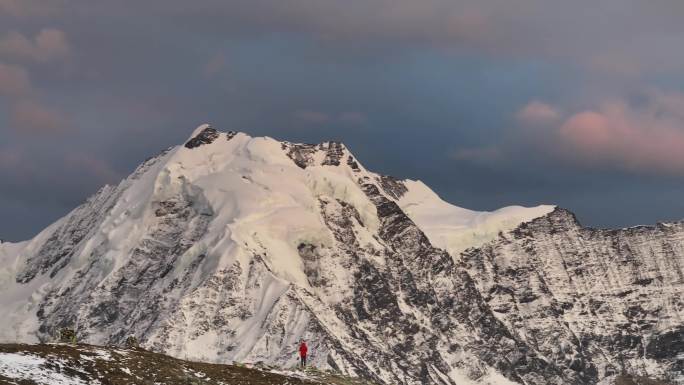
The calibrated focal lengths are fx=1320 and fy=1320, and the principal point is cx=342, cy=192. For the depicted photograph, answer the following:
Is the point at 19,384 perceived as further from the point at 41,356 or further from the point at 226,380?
the point at 226,380

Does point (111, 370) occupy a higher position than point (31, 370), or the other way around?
point (111, 370)

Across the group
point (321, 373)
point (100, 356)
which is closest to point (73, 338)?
point (100, 356)

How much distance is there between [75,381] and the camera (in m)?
89.6

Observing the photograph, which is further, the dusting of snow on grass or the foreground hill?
the foreground hill

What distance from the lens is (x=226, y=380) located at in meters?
101

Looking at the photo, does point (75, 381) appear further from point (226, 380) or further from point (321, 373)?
point (321, 373)

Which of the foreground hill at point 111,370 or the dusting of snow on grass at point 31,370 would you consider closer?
the dusting of snow on grass at point 31,370

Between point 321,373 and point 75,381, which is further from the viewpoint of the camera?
point 321,373

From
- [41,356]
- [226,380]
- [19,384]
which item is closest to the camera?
[19,384]

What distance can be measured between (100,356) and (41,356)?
5.91m

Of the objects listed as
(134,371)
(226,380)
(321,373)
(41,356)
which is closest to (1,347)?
(41,356)

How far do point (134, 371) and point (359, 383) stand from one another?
92.7 feet

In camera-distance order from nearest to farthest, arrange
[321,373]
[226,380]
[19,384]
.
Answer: [19,384]
[226,380]
[321,373]

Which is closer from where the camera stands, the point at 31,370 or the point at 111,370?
the point at 31,370
